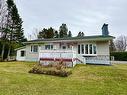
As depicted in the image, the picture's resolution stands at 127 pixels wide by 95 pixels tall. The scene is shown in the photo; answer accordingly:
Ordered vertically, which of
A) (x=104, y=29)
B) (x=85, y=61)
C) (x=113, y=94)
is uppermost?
(x=104, y=29)

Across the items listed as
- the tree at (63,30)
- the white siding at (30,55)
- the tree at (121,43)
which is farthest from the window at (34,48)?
the tree at (121,43)

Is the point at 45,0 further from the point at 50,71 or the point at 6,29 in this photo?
the point at 6,29

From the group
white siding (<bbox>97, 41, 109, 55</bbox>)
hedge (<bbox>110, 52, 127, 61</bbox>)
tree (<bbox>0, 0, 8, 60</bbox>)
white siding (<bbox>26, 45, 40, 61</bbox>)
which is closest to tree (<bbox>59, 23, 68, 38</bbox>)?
tree (<bbox>0, 0, 8, 60</bbox>)

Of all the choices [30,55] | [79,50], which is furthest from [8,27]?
[79,50]

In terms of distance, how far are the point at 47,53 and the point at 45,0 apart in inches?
299

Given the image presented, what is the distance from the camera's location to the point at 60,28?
66.6 meters

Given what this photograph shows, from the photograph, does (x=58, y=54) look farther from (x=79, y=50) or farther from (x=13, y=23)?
(x=13, y=23)

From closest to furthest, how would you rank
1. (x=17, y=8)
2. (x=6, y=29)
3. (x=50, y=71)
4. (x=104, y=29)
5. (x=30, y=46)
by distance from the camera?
(x=50, y=71)
(x=104, y=29)
(x=30, y=46)
(x=6, y=29)
(x=17, y=8)

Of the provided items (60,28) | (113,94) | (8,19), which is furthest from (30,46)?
(60,28)

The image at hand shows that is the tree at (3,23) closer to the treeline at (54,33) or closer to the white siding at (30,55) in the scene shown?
the white siding at (30,55)

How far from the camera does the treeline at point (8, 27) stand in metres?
34.6

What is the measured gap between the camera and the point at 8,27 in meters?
35.6

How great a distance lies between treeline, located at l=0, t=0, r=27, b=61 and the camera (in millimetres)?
34631

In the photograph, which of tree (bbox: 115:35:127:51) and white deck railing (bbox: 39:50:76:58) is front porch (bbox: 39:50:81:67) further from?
tree (bbox: 115:35:127:51)
